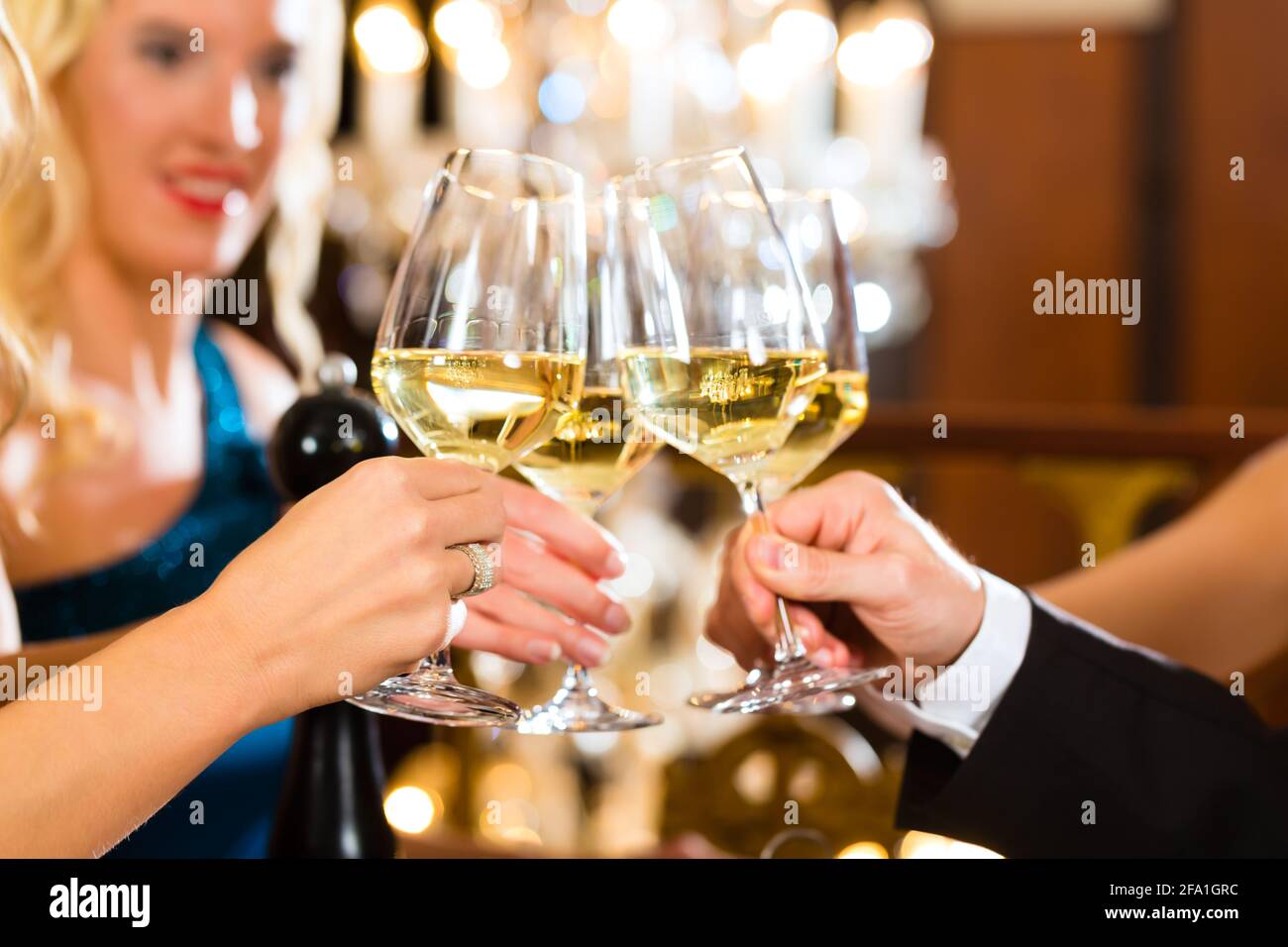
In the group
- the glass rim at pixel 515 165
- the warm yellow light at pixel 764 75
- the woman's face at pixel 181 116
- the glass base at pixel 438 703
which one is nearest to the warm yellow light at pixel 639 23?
the warm yellow light at pixel 764 75

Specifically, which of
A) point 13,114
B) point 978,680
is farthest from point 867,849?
point 13,114

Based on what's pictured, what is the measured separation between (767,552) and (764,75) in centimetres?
233

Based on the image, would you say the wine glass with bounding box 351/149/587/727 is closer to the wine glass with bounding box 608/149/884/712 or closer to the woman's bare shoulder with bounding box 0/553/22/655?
the wine glass with bounding box 608/149/884/712

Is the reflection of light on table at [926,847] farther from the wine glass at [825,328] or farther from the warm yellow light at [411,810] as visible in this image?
the warm yellow light at [411,810]

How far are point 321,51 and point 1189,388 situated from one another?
15.5 feet

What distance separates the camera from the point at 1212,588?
147 centimetres

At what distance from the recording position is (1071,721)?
0.90m

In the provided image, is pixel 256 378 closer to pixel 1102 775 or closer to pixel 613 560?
pixel 613 560

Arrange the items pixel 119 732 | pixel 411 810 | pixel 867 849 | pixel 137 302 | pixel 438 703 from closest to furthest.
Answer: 1. pixel 119 732
2. pixel 438 703
3. pixel 867 849
4. pixel 411 810
5. pixel 137 302

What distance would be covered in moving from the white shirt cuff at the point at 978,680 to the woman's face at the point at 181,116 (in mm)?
1073

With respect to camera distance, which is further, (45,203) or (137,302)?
(137,302)

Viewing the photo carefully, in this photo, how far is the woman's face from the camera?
1.54 metres

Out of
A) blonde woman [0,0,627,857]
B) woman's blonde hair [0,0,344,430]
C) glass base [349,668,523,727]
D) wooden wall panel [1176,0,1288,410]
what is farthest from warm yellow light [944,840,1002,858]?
wooden wall panel [1176,0,1288,410]

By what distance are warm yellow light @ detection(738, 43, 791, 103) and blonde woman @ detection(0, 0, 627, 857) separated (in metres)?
1.42
